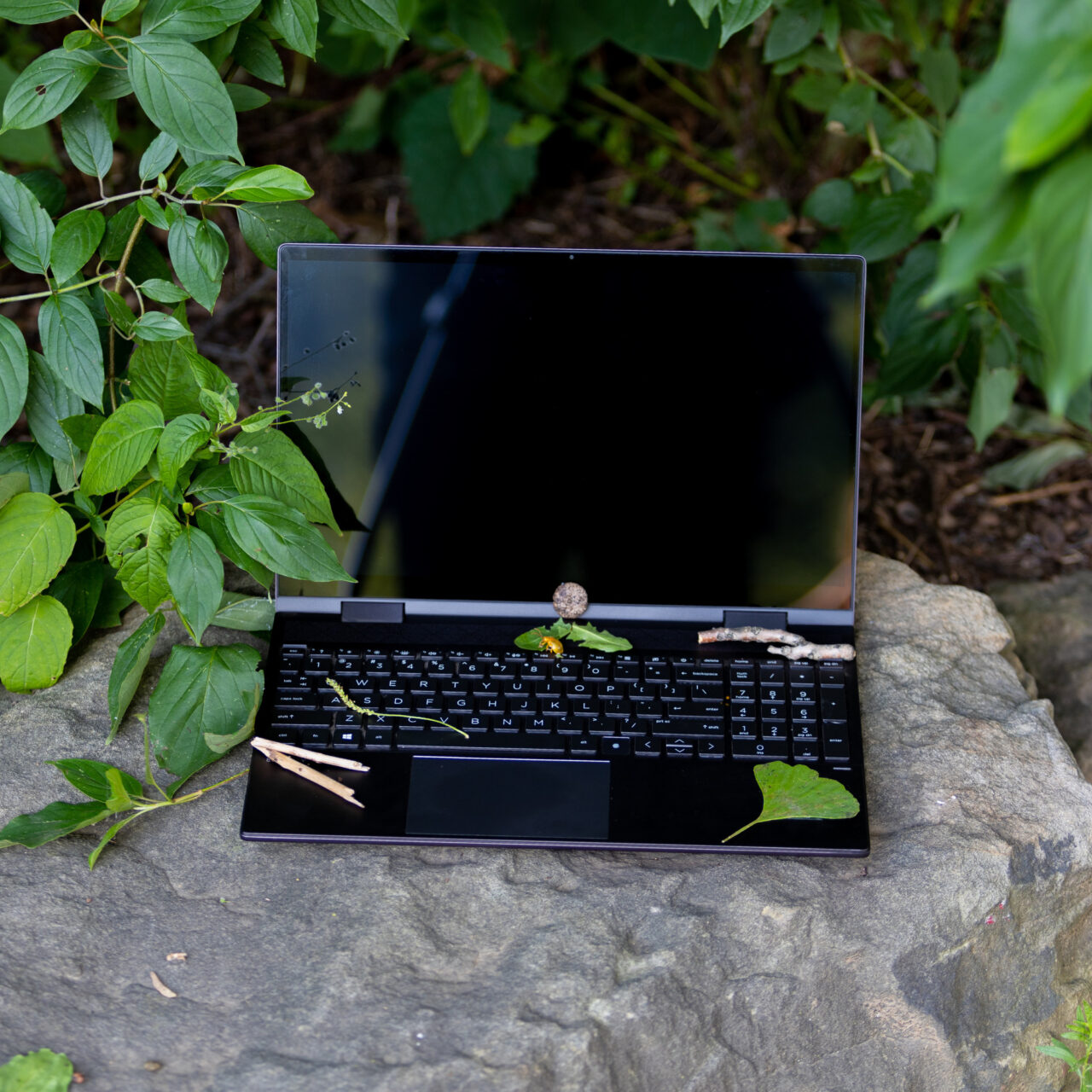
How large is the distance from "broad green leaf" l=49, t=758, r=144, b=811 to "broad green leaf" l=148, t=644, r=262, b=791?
0.05 metres

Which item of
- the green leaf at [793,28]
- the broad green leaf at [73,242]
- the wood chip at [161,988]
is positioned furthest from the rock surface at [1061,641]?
the broad green leaf at [73,242]

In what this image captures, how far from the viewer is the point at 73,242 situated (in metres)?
1.20

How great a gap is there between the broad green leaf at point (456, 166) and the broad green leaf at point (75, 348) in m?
1.50

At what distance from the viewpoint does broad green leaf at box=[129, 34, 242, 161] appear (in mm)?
1109

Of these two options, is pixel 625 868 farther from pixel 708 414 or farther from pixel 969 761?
pixel 708 414

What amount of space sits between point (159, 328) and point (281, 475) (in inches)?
8.4

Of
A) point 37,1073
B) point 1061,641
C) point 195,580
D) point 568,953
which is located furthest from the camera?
point 1061,641

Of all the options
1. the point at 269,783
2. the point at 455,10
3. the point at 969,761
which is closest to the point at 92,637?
the point at 269,783

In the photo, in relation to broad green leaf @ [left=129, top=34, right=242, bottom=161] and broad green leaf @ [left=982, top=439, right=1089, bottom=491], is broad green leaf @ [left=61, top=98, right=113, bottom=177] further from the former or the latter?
broad green leaf @ [left=982, top=439, right=1089, bottom=491]

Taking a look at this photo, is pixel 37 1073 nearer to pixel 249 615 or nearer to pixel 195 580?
pixel 195 580

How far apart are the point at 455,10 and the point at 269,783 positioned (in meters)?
1.44

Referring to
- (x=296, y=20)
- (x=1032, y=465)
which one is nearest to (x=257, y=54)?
(x=296, y=20)

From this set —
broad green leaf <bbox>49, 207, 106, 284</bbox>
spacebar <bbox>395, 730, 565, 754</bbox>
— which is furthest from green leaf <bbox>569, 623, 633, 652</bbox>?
broad green leaf <bbox>49, 207, 106, 284</bbox>

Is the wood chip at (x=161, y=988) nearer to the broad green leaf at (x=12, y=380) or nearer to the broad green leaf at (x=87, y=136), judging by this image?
the broad green leaf at (x=12, y=380)
